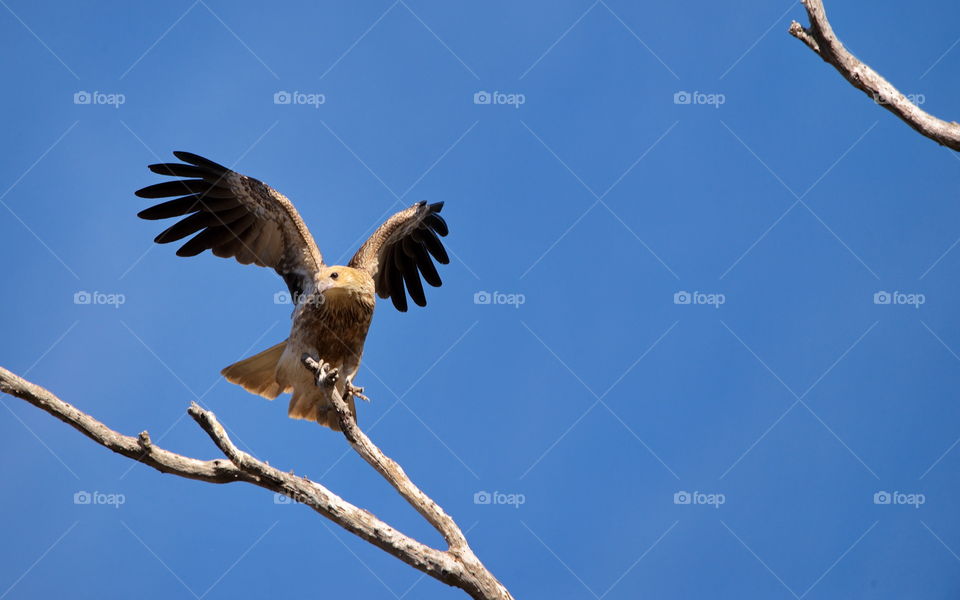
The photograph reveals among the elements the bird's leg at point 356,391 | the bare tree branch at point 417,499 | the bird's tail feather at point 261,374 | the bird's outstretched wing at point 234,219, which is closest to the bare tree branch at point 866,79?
the bare tree branch at point 417,499

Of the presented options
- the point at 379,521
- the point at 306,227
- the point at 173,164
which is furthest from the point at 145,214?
the point at 379,521

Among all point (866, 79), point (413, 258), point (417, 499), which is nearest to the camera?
point (866, 79)

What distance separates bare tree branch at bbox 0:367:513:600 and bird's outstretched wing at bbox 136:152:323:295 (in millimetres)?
2802

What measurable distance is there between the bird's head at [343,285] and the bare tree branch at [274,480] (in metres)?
2.21

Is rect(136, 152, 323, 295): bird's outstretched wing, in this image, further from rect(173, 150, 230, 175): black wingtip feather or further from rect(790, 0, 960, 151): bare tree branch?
rect(790, 0, 960, 151): bare tree branch

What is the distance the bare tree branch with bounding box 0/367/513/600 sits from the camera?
642cm

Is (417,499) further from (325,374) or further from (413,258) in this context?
(413,258)

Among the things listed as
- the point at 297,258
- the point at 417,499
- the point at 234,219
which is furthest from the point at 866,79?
the point at 234,219

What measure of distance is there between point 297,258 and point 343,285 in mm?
1047

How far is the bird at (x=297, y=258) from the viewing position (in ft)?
27.8

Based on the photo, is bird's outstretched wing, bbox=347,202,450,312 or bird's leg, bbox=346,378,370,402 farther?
bird's outstretched wing, bbox=347,202,450,312

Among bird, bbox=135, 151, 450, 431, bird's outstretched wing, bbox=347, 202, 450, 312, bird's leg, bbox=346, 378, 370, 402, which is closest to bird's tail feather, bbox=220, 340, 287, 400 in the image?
bird, bbox=135, 151, 450, 431

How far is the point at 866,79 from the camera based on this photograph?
631 cm

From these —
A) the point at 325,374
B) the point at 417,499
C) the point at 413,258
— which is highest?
the point at 413,258
